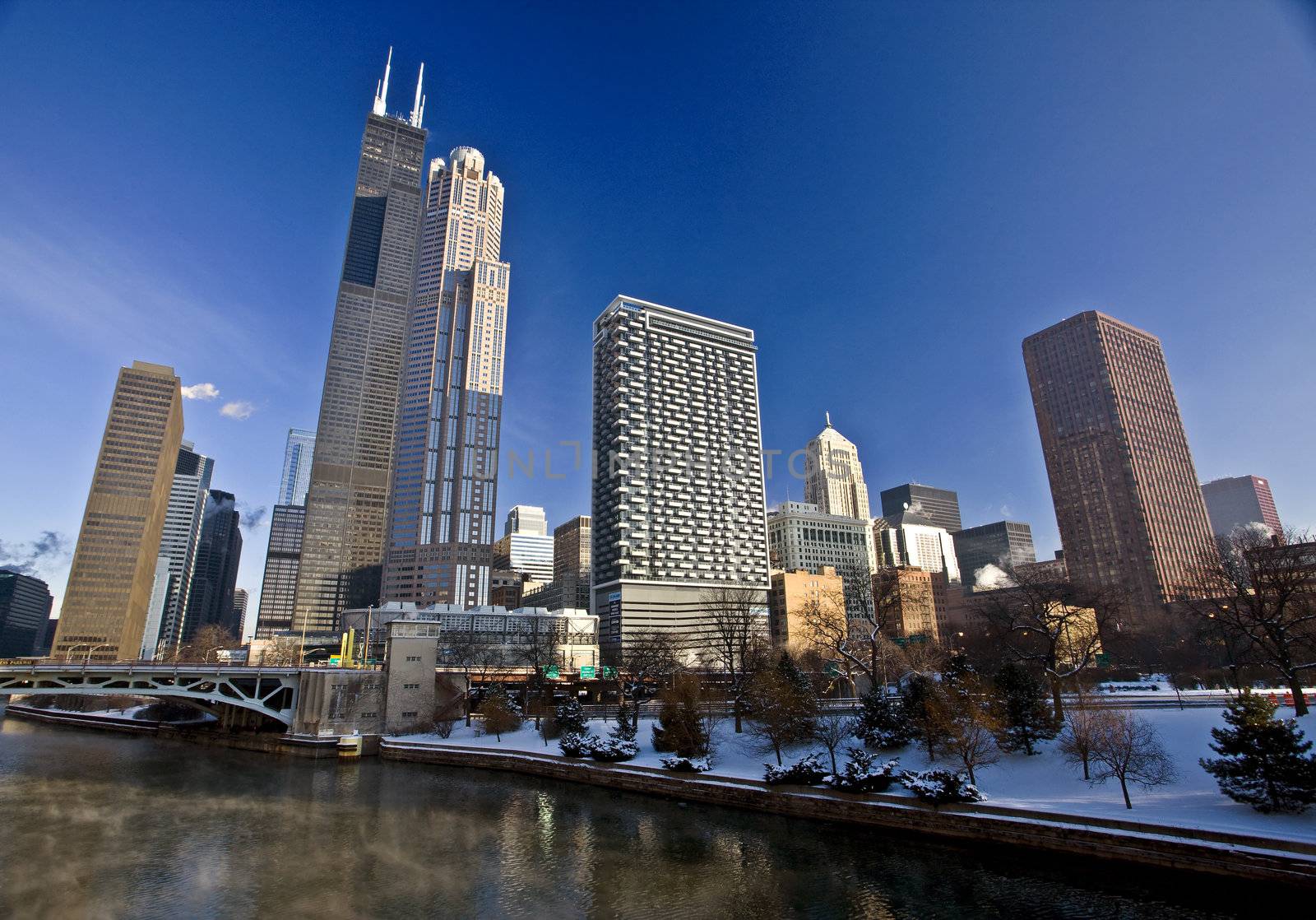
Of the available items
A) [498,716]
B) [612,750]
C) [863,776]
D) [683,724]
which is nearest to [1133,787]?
[863,776]

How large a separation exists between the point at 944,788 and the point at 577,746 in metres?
28.4

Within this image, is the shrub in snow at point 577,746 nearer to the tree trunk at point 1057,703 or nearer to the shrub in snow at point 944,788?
the shrub in snow at point 944,788

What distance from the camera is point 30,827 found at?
1406 inches

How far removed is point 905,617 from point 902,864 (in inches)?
6712

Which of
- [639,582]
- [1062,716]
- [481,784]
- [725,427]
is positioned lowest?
[481,784]

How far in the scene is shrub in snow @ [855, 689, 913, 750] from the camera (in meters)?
42.8

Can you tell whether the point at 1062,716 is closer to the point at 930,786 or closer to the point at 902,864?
the point at 930,786

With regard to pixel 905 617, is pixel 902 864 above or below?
below

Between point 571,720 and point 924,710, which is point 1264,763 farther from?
point 571,720

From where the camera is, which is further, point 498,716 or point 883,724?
point 498,716

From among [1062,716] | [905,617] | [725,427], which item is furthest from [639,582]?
[1062,716]

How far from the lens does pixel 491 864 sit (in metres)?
29.3

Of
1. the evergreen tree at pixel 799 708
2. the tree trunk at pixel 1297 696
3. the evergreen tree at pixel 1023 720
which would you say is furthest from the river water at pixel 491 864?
the tree trunk at pixel 1297 696

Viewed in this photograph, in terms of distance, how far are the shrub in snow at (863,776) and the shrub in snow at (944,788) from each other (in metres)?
2.30
